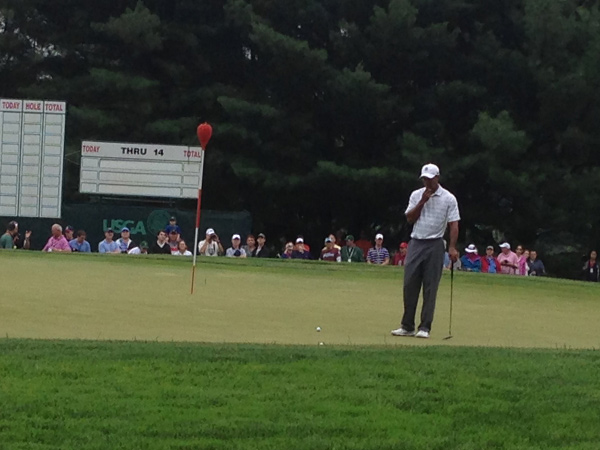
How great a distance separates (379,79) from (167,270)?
21.2m

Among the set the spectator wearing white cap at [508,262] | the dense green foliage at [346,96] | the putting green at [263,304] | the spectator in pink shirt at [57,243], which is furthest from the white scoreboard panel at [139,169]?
the putting green at [263,304]

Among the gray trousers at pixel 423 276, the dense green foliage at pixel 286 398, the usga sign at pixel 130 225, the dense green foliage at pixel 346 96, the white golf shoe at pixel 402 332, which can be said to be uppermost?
the dense green foliage at pixel 346 96

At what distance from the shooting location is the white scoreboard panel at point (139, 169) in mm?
33312

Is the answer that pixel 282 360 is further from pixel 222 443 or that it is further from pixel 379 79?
pixel 379 79

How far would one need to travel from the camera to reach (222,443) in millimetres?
6562

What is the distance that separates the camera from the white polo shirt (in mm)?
11984

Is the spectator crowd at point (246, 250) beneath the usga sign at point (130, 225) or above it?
beneath

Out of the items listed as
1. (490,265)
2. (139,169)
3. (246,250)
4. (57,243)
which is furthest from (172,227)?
(490,265)

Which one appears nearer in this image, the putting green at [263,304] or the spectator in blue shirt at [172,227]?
the putting green at [263,304]

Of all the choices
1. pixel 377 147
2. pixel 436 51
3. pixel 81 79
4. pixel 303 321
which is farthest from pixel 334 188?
pixel 303 321

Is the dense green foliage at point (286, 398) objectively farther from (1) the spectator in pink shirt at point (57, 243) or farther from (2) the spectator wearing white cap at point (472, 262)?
(2) the spectator wearing white cap at point (472, 262)

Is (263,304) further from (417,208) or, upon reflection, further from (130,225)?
(130,225)

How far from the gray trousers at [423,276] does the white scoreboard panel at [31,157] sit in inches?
807

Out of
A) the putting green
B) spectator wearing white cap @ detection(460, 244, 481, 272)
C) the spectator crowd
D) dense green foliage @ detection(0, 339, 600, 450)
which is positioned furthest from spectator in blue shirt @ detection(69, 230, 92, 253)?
dense green foliage @ detection(0, 339, 600, 450)
